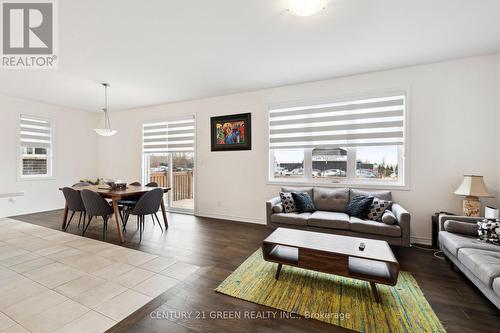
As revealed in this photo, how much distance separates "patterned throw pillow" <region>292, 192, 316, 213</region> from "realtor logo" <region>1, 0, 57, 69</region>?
149 inches

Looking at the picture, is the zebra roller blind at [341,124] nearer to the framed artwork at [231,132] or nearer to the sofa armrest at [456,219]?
the framed artwork at [231,132]

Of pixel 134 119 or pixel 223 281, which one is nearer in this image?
pixel 223 281

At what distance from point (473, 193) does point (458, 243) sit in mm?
971

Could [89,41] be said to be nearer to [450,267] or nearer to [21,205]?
[21,205]

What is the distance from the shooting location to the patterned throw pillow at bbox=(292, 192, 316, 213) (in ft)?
11.9

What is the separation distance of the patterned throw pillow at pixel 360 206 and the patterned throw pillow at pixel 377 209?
60mm

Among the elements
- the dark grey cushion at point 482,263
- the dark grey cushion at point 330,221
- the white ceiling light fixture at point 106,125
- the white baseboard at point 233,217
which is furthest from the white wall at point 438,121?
the white ceiling light fixture at point 106,125

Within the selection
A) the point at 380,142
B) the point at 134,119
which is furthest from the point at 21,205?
the point at 380,142

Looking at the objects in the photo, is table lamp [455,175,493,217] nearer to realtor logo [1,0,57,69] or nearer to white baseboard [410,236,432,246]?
white baseboard [410,236,432,246]

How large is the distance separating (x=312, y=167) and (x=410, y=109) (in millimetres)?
1803

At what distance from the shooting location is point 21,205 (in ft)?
17.0

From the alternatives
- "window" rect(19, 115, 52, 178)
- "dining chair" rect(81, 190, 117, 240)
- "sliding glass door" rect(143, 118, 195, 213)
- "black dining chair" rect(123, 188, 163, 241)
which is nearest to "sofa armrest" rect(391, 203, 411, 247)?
"black dining chair" rect(123, 188, 163, 241)

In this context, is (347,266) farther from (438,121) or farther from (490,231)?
(438,121)

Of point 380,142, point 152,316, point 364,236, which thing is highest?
point 380,142
